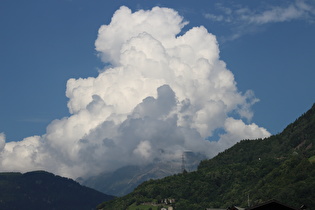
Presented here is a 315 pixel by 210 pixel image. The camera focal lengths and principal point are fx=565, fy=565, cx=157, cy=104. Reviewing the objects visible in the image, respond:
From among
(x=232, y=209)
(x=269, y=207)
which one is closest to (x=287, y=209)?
(x=269, y=207)

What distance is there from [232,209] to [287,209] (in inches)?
1213

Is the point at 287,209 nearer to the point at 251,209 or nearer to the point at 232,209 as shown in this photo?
the point at 251,209

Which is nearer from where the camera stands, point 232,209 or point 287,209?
point 287,209

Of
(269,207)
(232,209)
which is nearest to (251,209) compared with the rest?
(269,207)

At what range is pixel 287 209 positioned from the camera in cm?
12469

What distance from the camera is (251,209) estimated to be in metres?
124

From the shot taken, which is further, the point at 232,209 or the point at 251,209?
the point at 232,209

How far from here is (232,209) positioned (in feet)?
505

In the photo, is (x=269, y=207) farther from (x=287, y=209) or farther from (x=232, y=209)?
(x=232, y=209)

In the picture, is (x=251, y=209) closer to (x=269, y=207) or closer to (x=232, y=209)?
(x=269, y=207)

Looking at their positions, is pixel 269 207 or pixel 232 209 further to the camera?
pixel 232 209

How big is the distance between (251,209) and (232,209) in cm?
3045

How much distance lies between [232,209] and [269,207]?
29.0 metres

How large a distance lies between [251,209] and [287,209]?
8111 mm
